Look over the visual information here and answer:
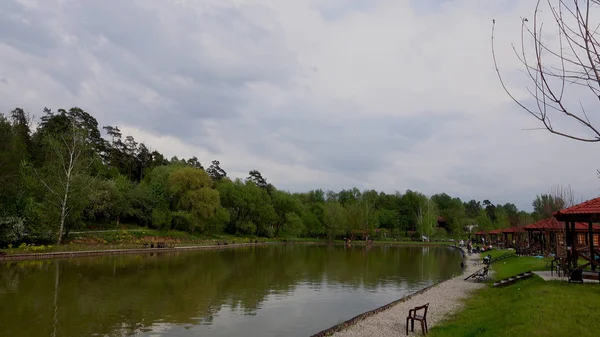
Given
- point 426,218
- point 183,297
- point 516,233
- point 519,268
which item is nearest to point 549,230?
point 519,268

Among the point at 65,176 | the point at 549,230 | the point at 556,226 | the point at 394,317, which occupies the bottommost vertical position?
the point at 394,317

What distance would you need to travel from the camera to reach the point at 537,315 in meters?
10.4

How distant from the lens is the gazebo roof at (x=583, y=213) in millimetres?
15398

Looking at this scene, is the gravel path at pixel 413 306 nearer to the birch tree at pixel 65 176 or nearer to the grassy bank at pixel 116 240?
the grassy bank at pixel 116 240

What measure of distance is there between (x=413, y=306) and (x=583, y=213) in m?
7.46

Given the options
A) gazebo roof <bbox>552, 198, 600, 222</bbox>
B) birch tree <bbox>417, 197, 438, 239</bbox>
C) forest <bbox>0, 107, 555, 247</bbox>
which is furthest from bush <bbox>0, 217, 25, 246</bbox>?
birch tree <bbox>417, 197, 438, 239</bbox>

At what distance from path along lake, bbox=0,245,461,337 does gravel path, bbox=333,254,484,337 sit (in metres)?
1.40

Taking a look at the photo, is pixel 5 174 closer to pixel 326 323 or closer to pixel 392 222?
pixel 326 323

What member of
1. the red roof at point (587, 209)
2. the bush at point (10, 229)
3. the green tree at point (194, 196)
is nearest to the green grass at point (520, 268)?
the red roof at point (587, 209)

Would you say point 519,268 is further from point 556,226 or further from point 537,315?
point 537,315

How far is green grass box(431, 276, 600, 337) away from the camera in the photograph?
9.40m

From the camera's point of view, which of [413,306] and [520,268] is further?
[520,268]

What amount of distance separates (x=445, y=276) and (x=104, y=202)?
4079cm

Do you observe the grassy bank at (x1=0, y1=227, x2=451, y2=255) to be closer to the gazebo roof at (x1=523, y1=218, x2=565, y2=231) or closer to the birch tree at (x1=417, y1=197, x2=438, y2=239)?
the gazebo roof at (x1=523, y1=218, x2=565, y2=231)
